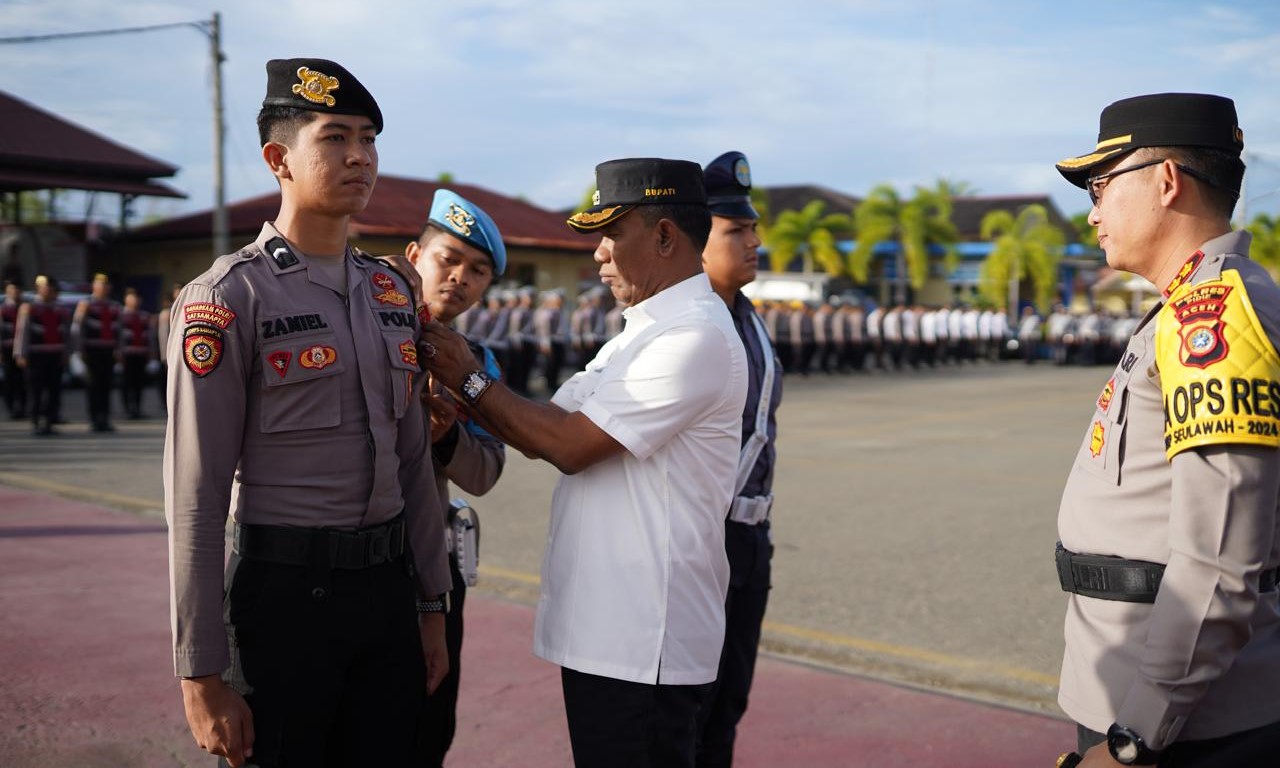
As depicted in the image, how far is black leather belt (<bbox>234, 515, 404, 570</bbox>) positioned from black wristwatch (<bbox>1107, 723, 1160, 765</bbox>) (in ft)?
4.86

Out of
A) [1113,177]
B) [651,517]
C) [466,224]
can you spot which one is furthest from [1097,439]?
[466,224]

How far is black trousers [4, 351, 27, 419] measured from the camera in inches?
595

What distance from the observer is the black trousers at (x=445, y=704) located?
305 cm

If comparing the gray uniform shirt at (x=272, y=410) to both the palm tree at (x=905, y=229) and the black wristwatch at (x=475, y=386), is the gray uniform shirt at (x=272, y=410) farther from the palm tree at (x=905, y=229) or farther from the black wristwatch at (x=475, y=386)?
the palm tree at (x=905, y=229)

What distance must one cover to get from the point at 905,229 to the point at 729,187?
39.6 m

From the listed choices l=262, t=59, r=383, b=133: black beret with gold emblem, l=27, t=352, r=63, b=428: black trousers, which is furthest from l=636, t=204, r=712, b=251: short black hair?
l=27, t=352, r=63, b=428: black trousers

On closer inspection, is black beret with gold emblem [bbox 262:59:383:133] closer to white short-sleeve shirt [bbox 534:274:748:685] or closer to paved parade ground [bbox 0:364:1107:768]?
white short-sleeve shirt [bbox 534:274:748:685]

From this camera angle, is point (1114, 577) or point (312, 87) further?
point (312, 87)

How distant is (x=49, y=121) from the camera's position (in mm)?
25172

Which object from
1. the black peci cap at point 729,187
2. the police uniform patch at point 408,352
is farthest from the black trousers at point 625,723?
the black peci cap at point 729,187

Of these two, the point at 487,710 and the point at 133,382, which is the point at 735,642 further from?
the point at 133,382

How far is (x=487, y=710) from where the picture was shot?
4.32 m

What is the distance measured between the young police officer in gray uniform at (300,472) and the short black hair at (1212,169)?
1.63 meters

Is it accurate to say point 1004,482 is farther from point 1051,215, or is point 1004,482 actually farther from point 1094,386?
point 1051,215
